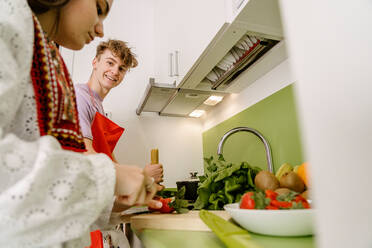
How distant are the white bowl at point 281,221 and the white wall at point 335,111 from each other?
0.13 metres

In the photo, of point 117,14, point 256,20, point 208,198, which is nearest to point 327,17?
point 256,20

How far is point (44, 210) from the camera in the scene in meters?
0.29

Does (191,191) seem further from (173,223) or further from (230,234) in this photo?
(230,234)

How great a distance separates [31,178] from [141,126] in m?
→ 1.53

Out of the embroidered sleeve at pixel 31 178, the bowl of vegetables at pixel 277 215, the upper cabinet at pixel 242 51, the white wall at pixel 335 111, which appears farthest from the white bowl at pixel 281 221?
the upper cabinet at pixel 242 51

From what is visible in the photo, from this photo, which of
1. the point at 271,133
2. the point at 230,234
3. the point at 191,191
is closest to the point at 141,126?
the point at 191,191

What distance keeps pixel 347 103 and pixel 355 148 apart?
57 millimetres

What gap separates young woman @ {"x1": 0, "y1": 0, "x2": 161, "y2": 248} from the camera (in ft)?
0.91

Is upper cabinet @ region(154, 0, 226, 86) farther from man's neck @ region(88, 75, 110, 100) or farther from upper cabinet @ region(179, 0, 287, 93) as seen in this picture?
man's neck @ region(88, 75, 110, 100)

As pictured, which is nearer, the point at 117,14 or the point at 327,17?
the point at 327,17

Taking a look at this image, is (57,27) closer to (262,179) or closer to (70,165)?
(70,165)

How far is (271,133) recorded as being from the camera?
1107 millimetres

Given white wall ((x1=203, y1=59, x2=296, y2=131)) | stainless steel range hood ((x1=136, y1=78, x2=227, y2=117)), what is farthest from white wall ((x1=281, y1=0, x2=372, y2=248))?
stainless steel range hood ((x1=136, y1=78, x2=227, y2=117))

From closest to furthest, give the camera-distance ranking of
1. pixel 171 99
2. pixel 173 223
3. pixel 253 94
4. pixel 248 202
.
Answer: pixel 248 202 < pixel 173 223 < pixel 253 94 < pixel 171 99
